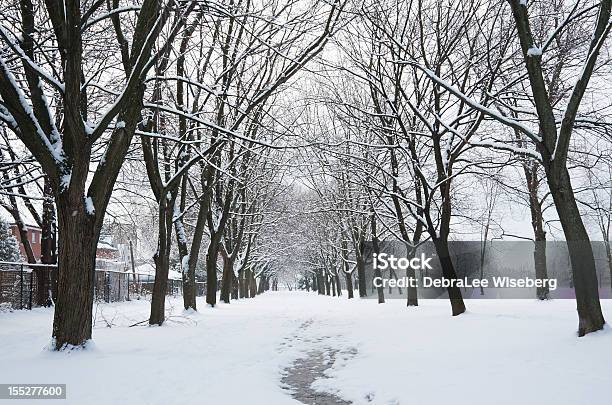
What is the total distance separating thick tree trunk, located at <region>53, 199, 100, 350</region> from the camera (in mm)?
7512

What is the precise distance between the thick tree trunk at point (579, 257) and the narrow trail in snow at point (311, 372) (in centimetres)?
383

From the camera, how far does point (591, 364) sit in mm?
5832

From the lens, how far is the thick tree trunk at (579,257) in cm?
743

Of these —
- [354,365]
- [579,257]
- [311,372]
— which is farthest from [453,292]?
[311,372]

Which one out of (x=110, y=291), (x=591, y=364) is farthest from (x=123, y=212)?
(x=591, y=364)

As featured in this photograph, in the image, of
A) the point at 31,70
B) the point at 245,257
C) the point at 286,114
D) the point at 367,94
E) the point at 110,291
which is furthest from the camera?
the point at 245,257

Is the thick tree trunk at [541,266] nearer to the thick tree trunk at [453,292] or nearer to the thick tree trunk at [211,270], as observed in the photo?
the thick tree trunk at [453,292]

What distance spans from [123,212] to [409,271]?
12.5 meters

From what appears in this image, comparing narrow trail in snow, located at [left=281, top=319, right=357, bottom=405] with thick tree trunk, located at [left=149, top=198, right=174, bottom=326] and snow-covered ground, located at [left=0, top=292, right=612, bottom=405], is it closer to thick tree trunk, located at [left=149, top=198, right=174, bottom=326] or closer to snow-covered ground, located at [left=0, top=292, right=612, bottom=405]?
snow-covered ground, located at [left=0, top=292, right=612, bottom=405]

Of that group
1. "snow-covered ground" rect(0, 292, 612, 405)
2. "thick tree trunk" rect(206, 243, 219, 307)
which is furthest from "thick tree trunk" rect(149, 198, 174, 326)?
"thick tree trunk" rect(206, 243, 219, 307)

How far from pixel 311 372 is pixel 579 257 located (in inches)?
180

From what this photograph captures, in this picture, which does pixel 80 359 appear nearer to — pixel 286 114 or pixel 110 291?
pixel 286 114

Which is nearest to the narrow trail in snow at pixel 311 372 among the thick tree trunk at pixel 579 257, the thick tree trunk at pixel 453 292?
the thick tree trunk at pixel 579 257

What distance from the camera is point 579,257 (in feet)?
25.2
